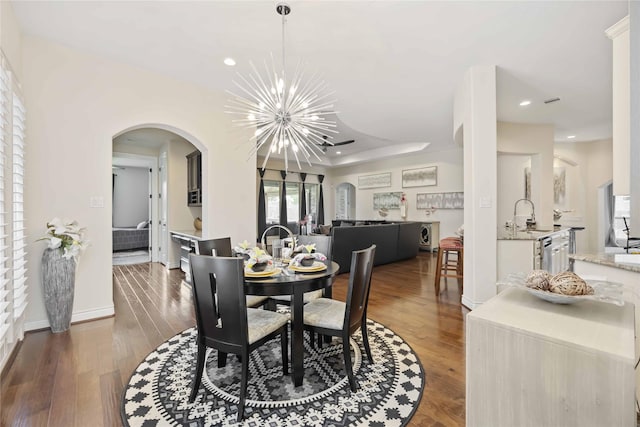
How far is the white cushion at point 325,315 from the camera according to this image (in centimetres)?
193

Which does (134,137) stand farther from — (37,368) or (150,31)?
(37,368)

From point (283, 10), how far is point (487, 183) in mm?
2705

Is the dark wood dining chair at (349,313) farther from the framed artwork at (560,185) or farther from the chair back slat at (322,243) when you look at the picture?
the framed artwork at (560,185)

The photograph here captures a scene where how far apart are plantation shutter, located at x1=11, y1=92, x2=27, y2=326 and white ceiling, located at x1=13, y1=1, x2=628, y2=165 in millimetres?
934

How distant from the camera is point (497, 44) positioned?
113 inches

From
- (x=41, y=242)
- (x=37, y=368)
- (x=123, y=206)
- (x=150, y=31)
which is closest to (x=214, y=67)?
(x=150, y=31)

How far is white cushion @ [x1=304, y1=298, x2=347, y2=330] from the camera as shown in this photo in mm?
1935

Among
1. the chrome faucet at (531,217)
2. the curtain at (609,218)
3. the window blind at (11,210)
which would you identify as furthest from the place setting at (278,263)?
the curtain at (609,218)

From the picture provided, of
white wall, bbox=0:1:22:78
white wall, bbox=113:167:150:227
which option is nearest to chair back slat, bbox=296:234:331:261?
white wall, bbox=0:1:22:78

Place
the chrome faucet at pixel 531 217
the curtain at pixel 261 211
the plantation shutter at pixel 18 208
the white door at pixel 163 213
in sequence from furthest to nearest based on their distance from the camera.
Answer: the curtain at pixel 261 211
the white door at pixel 163 213
the chrome faucet at pixel 531 217
the plantation shutter at pixel 18 208

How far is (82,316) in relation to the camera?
3.04 m

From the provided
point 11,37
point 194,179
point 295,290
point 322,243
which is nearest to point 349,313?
point 295,290

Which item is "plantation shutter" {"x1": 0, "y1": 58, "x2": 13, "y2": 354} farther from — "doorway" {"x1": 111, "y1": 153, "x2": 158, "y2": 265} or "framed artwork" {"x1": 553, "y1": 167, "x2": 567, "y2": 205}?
"framed artwork" {"x1": 553, "y1": 167, "x2": 567, "y2": 205}

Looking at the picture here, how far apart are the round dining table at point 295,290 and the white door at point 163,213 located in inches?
184
